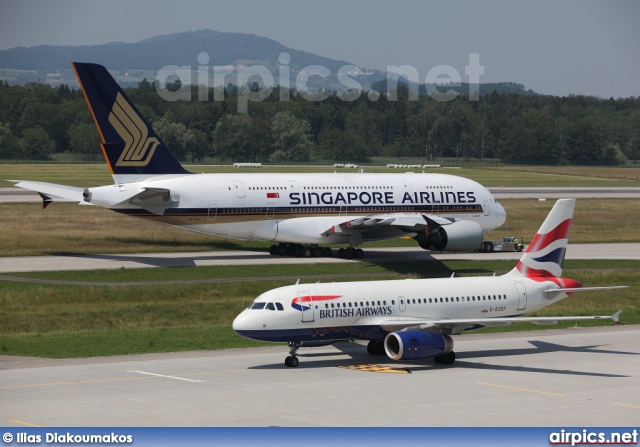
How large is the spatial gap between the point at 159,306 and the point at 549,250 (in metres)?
23.6

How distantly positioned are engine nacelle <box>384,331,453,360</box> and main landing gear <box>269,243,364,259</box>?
35870 millimetres

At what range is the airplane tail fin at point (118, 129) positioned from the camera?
7531 centimetres

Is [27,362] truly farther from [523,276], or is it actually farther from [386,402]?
[523,276]

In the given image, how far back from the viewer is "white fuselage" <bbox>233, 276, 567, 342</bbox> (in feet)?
138

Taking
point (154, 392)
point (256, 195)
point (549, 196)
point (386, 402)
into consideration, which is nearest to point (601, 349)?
point (386, 402)

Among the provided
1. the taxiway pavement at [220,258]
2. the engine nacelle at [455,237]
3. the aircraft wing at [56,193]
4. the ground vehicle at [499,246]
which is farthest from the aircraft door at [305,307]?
the ground vehicle at [499,246]

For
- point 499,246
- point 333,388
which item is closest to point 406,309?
point 333,388

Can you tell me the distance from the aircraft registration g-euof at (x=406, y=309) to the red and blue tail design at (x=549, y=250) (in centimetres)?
5

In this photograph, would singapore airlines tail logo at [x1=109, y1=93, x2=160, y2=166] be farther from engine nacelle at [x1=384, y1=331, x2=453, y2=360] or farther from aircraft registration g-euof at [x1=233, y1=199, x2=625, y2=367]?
engine nacelle at [x1=384, y1=331, x2=453, y2=360]

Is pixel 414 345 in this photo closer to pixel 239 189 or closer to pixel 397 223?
pixel 397 223

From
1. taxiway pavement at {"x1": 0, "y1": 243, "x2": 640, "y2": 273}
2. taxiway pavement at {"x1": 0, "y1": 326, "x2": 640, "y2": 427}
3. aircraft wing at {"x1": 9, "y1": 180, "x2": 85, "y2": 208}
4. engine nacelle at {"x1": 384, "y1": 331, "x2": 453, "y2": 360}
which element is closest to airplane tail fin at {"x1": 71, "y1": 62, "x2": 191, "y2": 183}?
aircraft wing at {"x1": 9, "y1": 180, "x2": 85, "y2": 208}

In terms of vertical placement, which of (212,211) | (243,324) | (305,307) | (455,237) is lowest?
(243,324)

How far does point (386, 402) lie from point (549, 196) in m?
121

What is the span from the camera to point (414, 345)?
43.0 metres
